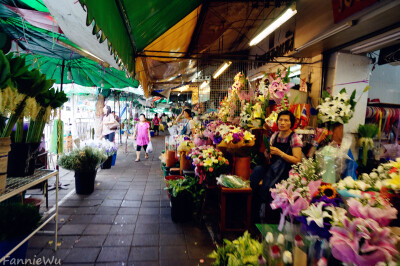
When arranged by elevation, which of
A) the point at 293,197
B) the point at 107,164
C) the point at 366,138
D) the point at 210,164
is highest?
the point at 366,138

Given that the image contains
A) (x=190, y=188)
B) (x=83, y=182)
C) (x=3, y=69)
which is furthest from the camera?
(x=83, y=182)

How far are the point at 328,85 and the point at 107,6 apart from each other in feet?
15.4

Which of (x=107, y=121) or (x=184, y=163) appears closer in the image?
(x=184, y=163)

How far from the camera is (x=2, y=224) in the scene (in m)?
2.12

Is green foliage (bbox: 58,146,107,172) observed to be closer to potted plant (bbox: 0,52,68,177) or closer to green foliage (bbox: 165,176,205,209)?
green foliage (bbox: 165,176,205,209)

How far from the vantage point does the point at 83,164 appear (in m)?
4.65

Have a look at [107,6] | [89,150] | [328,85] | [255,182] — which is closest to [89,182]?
[89,150]

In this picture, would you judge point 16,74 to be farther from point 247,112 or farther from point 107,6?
point 247,112

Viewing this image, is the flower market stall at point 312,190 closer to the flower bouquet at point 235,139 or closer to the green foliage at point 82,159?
the flower bouquet at point 235,139

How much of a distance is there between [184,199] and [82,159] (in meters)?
2.66

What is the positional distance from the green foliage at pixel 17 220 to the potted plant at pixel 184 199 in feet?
6.47

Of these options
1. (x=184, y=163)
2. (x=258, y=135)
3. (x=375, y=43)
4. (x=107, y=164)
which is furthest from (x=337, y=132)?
(x=107, y=164)

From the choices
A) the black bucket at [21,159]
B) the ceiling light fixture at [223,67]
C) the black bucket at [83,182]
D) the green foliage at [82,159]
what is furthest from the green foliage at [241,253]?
the ceiling light fixture at [223,67]

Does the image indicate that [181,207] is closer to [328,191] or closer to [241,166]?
[241,166]
